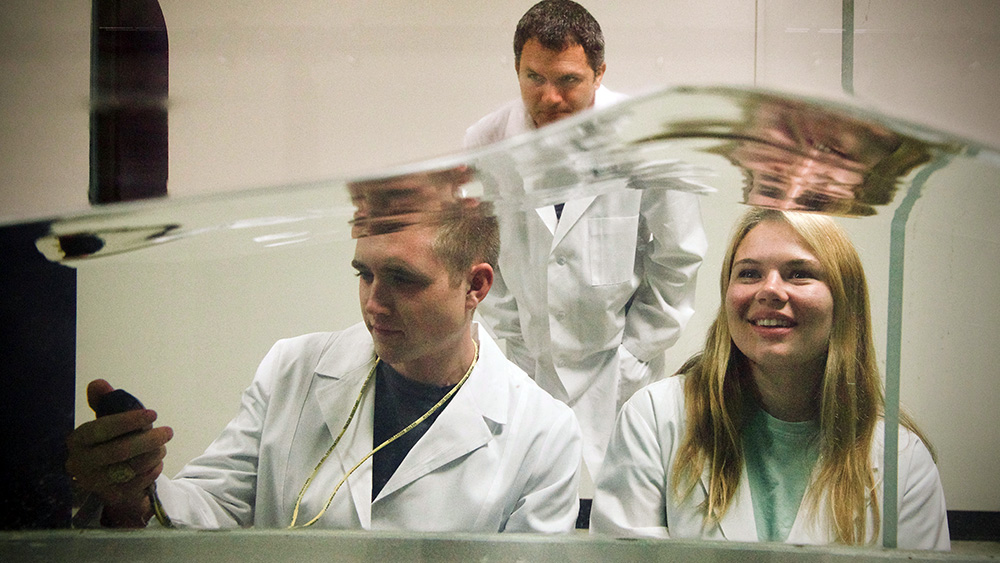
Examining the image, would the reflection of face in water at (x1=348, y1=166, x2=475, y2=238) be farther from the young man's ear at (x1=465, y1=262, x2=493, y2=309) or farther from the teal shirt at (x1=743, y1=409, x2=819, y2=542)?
the teal shirt at (x1=743, y1=409, x2=819, y2=542)

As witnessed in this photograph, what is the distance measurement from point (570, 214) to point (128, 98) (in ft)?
3.37

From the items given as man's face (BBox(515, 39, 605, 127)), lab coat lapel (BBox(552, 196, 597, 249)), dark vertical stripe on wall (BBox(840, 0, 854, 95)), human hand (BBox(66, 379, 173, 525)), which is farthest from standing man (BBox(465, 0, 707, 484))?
dark vertical stripe on wall (BBox(840, 0, 854, 95))

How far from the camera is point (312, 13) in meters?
1.17

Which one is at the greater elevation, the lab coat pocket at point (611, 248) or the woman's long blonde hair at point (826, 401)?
the lab coat pocket at point (611, 248)

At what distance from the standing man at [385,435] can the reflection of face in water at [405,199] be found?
0.07 ft

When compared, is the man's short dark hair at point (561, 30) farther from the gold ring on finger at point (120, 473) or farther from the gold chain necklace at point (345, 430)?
the gold ring on finger at point (120, 473)

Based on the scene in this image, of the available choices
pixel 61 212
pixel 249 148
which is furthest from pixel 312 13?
pixel 61 212

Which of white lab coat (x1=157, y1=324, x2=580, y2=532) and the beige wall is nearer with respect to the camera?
white lab coat (x1=157, y1=324, x2=580, y2=532)

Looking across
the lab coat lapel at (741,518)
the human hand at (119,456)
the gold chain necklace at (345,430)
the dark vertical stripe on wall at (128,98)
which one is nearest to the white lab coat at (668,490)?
the lab coat lapel at (741,518)

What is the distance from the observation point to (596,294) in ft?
1.64

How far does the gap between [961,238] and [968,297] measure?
4 cm

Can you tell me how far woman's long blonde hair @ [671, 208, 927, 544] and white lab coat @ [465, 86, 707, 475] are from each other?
32 millimetres

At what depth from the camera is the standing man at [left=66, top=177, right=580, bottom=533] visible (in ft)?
1.56

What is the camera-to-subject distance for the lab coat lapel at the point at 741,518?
1.55ft
